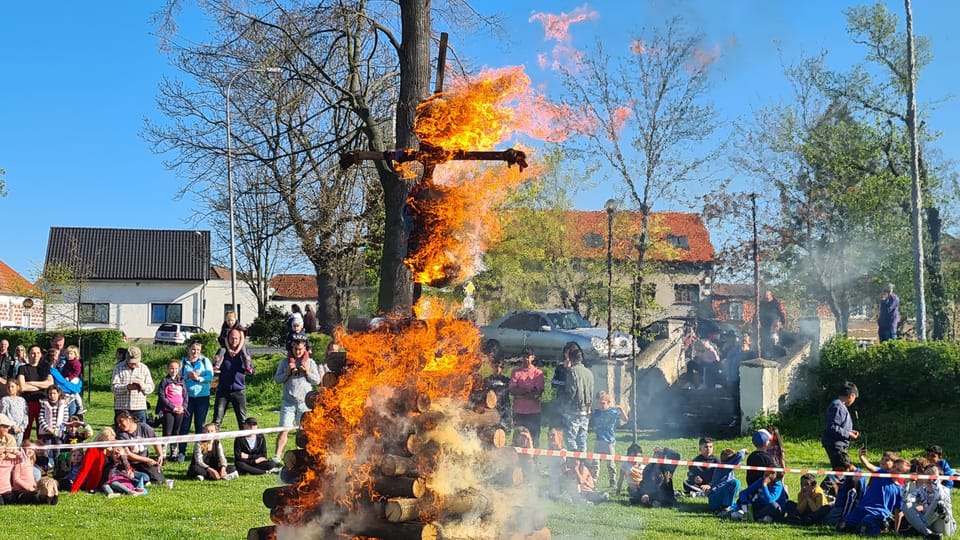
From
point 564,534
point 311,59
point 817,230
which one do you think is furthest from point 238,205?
point 564,534

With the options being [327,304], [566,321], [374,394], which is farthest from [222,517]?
[327,304]

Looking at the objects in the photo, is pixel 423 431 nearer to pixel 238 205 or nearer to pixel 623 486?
pixel 623 486

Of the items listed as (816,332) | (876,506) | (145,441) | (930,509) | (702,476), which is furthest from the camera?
(816,332)

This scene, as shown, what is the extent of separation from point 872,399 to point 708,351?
3.50 metres

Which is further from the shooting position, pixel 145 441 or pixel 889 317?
pixel 889 317

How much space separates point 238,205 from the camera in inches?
1347

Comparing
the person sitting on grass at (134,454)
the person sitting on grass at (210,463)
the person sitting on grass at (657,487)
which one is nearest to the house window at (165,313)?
the person sitting on grass at (210,463)

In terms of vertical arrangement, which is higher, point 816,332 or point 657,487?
point 816,332

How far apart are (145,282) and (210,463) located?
51.9 metres

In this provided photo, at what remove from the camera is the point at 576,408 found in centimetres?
1306

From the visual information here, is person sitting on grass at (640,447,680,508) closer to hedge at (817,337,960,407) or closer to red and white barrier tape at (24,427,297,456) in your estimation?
red and white barrier tape at (24,427,297,456)

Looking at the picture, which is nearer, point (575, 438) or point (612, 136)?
point (575, 438)

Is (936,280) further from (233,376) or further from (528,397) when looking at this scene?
(233,376)

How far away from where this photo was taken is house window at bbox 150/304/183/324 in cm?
6134
